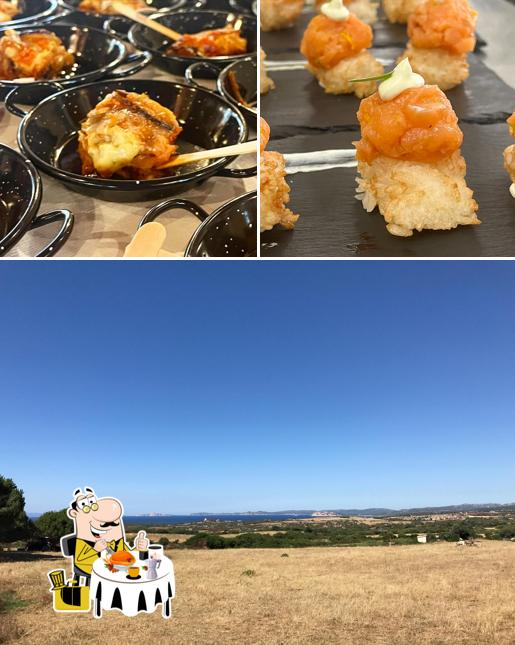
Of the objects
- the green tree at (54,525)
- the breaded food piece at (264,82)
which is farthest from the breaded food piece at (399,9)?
the green tree at (54,525)

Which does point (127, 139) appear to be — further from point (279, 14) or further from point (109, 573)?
point (279, 14)

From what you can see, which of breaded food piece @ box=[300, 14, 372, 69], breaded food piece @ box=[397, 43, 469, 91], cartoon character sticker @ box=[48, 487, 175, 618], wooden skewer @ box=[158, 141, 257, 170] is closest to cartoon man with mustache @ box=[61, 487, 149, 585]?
cartoon character sticker @ box=[48, 487, 175, 618]

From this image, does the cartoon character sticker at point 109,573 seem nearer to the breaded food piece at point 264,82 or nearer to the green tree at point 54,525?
the green tree at point 54,525

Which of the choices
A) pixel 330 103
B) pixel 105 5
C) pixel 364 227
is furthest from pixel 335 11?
pixel 364 227

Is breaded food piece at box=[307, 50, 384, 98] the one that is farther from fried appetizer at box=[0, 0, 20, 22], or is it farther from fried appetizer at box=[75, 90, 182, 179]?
fried appetizer at box=[0, 0, 20, 22]

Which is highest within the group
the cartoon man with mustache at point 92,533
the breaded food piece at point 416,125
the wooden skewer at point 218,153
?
the breaded food piece at point 416,125

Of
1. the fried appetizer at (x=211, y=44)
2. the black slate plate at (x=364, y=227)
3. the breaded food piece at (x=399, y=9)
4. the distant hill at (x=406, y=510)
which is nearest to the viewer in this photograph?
the black slate plate at (x=364, y=227)
